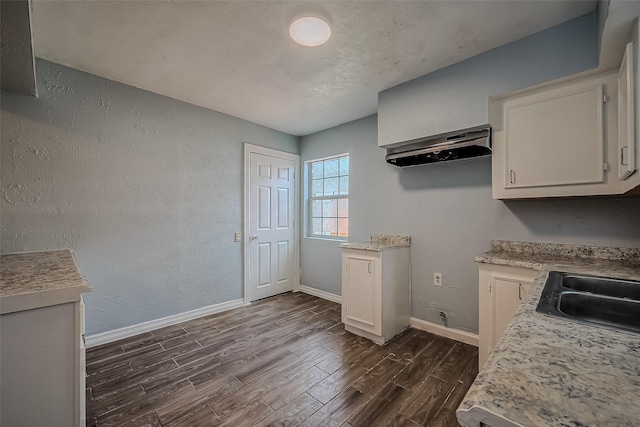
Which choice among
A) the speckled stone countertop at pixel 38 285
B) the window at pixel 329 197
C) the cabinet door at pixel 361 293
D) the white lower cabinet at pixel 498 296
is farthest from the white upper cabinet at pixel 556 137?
the speckled stone countertop at pixel 38 285

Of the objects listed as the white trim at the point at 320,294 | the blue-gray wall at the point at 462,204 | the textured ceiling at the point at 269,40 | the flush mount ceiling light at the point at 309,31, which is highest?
Answer: the textured ceiling at the point at 269,40

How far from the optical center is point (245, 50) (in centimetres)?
202

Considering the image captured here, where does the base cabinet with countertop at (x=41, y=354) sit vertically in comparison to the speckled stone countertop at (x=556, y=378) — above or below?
below

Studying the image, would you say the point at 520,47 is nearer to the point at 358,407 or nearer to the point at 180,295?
the point at 358,407

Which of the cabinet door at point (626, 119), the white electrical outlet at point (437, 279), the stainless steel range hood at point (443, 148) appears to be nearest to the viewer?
the cabinet door at point (626, 119)

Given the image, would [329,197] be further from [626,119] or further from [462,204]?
[626,119]

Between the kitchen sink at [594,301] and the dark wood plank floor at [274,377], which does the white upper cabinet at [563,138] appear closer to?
the kitchen sink at [594,301]

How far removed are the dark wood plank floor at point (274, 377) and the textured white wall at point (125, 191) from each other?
1.74ft

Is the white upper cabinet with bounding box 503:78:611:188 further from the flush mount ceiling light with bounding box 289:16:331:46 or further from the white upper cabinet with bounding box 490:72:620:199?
the flush mount ceiling light with bounding box 289:16:331:46

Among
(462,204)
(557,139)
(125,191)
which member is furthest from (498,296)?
(125,191)

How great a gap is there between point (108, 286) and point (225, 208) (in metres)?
1.37

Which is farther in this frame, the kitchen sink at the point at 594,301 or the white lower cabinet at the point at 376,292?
the white lower cabinet at the point at 376,292

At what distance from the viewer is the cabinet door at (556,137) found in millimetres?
1671

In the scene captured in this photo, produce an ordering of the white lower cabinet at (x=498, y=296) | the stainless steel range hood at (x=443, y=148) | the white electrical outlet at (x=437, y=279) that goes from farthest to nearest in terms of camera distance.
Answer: the white electrical outlet at (x=437, y=279), the stainless steel range hood at (x=443, y=148), the white lower cabinet at (x=498, y=296)
